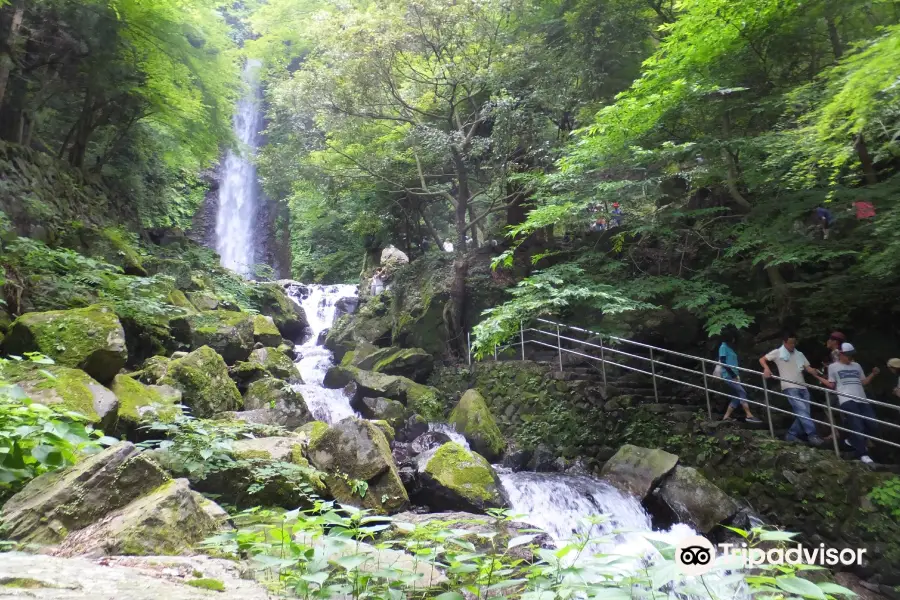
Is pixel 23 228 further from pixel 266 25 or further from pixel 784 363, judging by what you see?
pixel 266 25

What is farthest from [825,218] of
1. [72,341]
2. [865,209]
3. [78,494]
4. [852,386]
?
[72,341]

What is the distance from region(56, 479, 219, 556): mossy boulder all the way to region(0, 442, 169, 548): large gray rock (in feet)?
0.19

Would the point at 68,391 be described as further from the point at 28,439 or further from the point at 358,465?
the point at 358,465

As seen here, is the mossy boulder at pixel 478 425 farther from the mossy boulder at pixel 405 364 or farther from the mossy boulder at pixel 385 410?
the mossy boulder at pixel 405 364

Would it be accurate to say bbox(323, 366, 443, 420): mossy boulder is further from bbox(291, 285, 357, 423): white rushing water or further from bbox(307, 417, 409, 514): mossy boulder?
bbox(307, 417, 409, 514): mossy boulder

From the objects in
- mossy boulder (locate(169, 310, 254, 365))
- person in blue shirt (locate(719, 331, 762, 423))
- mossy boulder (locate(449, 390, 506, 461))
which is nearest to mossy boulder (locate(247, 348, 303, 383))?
mossy boulder (locate(169, 310, 254, 365))

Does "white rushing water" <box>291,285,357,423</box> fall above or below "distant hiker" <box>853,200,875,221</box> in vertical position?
below

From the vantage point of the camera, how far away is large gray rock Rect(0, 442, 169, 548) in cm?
225

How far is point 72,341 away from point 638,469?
6.85 metres

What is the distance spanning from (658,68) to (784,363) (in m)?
4.25

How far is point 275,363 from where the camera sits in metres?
9.66

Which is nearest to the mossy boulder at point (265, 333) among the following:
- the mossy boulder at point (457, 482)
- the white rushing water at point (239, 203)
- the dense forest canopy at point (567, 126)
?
the dense forest canopy at point (567, 126)

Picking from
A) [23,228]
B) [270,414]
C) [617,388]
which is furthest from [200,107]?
[617,388]

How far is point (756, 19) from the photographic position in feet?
19.8
